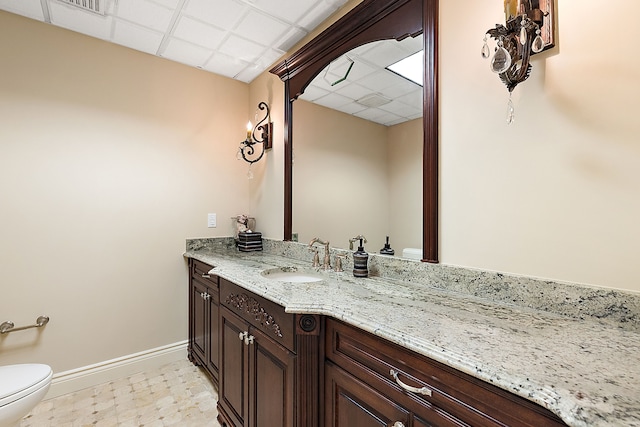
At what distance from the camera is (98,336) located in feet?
7.04

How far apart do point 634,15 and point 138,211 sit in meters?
2.80

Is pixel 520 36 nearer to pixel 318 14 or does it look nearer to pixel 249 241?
pixel 318 14

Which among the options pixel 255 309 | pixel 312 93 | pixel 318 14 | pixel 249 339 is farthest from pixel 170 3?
pixel 249 339

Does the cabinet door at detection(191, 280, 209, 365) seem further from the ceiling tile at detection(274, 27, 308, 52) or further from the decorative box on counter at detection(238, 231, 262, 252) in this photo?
the ceiling tile at detection(274, 27, 308, 52)

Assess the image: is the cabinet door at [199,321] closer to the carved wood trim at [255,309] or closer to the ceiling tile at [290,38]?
the carved wood trim at [255,309]

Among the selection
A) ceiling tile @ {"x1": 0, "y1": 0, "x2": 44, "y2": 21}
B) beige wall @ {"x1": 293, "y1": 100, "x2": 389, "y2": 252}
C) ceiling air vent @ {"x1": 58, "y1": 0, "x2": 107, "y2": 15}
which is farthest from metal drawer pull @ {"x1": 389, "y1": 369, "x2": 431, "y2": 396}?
ceiling tile @ {"x1": 0, "y1": 0, "x2": 44, "y2": 21}

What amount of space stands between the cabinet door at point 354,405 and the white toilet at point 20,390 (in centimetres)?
141

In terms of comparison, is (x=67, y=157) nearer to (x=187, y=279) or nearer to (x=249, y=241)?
(x=187, y=279)

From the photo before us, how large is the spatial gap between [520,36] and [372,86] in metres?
0.85

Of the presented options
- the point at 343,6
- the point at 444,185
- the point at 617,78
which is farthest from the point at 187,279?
the point at 617,78

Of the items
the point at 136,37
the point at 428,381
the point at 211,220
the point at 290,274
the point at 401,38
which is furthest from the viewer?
the point at 211,220

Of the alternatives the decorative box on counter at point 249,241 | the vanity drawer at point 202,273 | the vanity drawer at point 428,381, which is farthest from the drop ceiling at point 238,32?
the vanity drawer at point 202,273

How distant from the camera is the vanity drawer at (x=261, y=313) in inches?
45.5

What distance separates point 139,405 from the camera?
1879 millimetres
